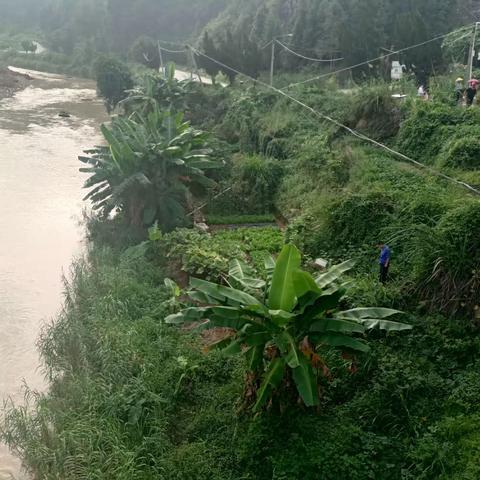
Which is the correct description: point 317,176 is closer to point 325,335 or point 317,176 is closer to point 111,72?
point 325,335

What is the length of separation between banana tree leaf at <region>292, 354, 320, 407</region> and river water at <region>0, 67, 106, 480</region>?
3.05 meters

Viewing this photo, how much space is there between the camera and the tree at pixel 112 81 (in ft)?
72.1

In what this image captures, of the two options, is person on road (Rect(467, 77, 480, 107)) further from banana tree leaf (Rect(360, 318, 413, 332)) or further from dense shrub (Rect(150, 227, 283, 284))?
banana tree leaf (Rect(360, 318, 413, 332))

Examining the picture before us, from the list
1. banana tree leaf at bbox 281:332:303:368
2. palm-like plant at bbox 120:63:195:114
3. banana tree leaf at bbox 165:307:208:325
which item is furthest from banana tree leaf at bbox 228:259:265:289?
palm-like plant at bbox 120:63:195:114

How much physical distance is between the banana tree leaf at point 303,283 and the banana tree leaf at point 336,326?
0.96 ft

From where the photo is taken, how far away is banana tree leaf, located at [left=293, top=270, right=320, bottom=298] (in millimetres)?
4625

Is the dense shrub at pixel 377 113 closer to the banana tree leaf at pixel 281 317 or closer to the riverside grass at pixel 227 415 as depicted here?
the riverside grass at pixel 227 415

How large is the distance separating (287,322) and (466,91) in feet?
26.8

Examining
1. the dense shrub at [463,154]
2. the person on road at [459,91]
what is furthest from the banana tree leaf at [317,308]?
the person on road at [459,91]

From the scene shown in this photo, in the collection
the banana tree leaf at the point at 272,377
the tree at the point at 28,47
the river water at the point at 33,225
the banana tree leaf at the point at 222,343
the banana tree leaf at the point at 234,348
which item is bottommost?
the river water at the point at 33,225

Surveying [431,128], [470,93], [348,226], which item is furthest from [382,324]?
[470,93]

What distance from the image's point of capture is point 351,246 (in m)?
7.64

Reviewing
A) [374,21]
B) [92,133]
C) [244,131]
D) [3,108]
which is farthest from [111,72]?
[374,21]

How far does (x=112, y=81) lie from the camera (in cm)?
2200
